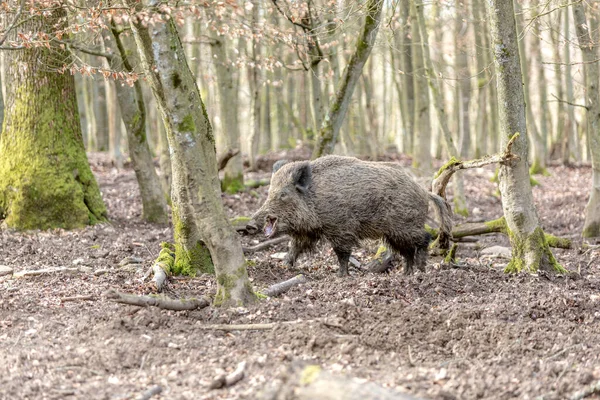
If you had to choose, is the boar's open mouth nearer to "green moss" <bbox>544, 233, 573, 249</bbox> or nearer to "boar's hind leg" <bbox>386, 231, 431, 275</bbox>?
"boar's hind leg" <bbox>386, 231, 431, 275</bbox>

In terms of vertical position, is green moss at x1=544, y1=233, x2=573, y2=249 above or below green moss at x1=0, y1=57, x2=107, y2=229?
below

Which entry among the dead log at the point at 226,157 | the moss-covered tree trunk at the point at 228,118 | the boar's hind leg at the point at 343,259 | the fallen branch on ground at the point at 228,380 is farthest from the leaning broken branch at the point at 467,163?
the moss-covered tree trunk at the point at 228,118

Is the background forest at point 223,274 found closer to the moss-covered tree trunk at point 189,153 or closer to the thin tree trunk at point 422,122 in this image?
the moss-covered tree trunk at point 189,153

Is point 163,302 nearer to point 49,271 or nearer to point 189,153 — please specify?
point 189,153

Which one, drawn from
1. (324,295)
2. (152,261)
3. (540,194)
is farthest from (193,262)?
(540,194)

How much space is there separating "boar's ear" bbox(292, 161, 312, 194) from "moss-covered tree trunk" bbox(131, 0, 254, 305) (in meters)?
2.13

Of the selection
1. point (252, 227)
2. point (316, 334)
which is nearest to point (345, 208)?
point (252, 227)

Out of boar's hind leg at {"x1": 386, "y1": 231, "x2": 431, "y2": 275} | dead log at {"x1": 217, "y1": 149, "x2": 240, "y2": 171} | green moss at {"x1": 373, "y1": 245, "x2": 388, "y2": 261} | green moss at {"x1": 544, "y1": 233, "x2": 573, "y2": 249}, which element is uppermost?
dead log at {"x1": 217, "y1": 149, "x2": 240, "y2": 171}

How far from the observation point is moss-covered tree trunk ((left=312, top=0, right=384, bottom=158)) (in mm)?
10328

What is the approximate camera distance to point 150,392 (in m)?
4.56

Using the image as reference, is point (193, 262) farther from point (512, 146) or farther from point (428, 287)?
point (512, 146)

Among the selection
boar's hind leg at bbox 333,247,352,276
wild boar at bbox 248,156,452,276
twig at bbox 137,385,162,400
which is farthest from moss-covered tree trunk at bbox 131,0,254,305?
boar's hind leg at bbox 333,247,352,276

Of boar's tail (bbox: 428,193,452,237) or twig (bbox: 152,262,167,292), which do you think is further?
boar's tail (bbox: 428,193,452,237)

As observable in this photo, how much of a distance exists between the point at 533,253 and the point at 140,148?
258 inches
